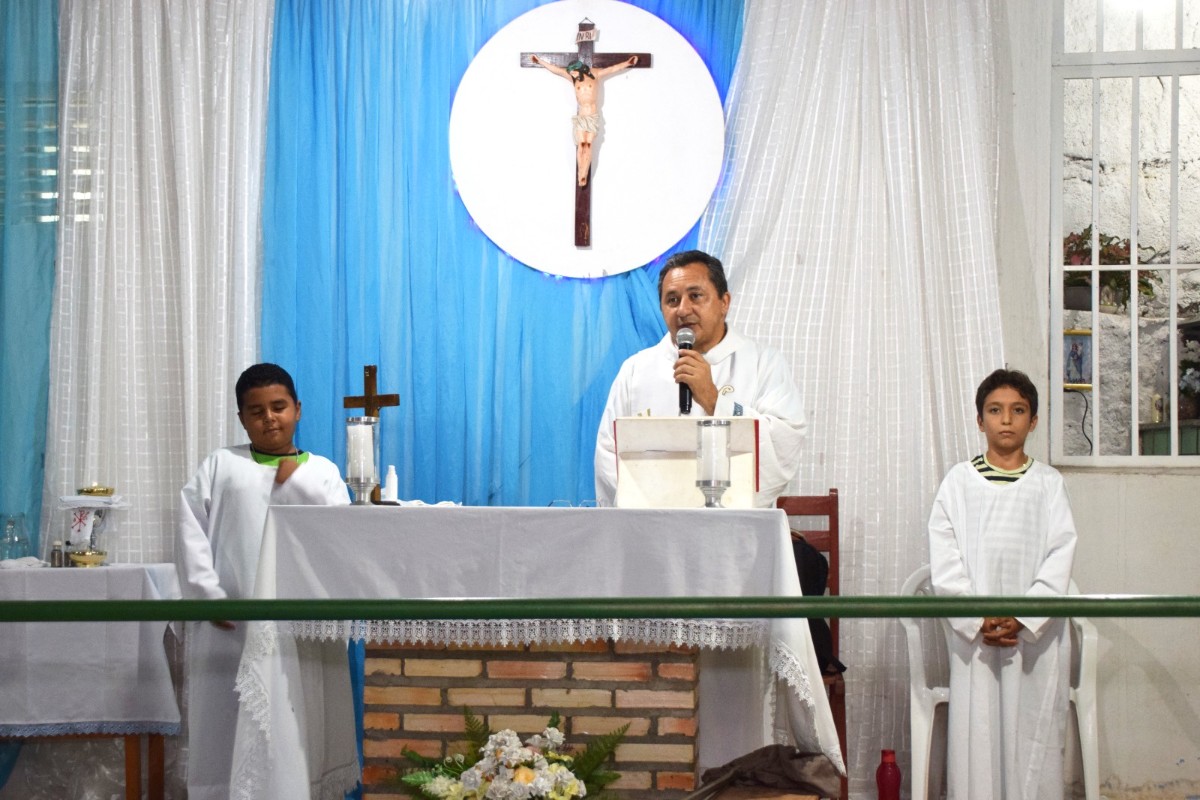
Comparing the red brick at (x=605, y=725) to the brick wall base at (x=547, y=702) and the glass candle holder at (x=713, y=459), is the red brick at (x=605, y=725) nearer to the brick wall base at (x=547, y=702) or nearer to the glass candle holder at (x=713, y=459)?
the brick wall base at (x=547, y=702)

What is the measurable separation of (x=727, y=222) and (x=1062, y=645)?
1991 millimetres

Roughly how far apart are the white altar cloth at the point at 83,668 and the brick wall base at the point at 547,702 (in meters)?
1.43

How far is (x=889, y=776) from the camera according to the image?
15.5 ft

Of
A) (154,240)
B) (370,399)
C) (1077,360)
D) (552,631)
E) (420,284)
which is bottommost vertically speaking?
(552,631)

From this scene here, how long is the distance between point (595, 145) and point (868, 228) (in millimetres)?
1119

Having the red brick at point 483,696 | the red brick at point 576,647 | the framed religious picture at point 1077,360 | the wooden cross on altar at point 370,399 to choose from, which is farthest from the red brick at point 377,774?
A: the framed religious picture at point 1077,360

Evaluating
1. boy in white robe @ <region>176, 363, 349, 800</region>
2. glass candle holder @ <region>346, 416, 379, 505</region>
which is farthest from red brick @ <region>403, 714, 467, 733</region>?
boy in white robe @ <region>176, 363, 349, 800</region>

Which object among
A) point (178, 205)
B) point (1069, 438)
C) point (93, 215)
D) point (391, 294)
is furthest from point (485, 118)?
point (1069, 438)

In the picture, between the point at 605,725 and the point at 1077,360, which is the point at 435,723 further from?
the point at 1077,360

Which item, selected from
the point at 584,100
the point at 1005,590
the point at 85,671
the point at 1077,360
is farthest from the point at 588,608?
the point at 1077,360

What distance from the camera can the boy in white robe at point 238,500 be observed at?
4547 mm

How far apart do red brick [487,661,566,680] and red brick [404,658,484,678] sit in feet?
0.12

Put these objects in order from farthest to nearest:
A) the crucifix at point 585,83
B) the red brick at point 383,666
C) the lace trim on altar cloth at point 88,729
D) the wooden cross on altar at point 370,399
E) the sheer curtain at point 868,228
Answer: the crucifix at point 585,83 < the sheer curtain at point 868,228 < the lace trim on altar cloth at point 88,729 < the wooden cross on altar at point 370,399 < the red brick at point 383,666

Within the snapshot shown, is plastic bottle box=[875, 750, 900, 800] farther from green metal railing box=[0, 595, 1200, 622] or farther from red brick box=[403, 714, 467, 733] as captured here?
green metal railing box=[0, 595, 1200, 622]
